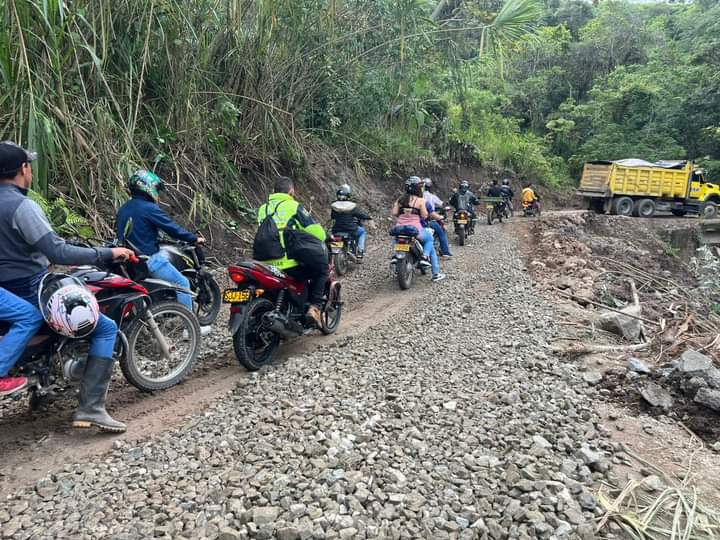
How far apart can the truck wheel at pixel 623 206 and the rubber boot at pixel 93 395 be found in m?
21.4

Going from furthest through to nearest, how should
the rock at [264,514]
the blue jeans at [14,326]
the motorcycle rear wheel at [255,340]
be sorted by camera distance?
the motorcycle rear wheel at [255,340]
the blue jeans at [14,326]
the rock at [264,514]

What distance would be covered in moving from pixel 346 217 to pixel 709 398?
599cm

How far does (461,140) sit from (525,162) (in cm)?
643

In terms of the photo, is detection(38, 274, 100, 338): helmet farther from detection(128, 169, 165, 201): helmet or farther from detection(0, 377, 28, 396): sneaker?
detection(128, 169, 165, 201): helmet

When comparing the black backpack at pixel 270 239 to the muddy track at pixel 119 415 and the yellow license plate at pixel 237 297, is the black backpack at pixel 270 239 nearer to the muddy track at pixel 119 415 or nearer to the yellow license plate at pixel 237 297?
the yellow license plate at pixel 237 297

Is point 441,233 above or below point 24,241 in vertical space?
below

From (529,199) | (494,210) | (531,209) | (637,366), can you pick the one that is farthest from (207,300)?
(531,209)

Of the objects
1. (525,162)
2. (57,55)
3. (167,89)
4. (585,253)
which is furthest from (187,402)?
(525,162)

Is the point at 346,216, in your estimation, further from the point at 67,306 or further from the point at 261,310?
the point at 67,306

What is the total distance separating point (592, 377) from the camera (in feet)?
12.8

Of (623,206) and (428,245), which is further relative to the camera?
(623,206)

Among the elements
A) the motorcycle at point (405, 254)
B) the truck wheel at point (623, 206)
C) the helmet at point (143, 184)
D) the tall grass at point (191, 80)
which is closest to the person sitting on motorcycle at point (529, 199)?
the truck wheel at point (623, 206)

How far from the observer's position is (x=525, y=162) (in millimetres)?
25453

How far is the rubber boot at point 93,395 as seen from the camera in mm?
2947
